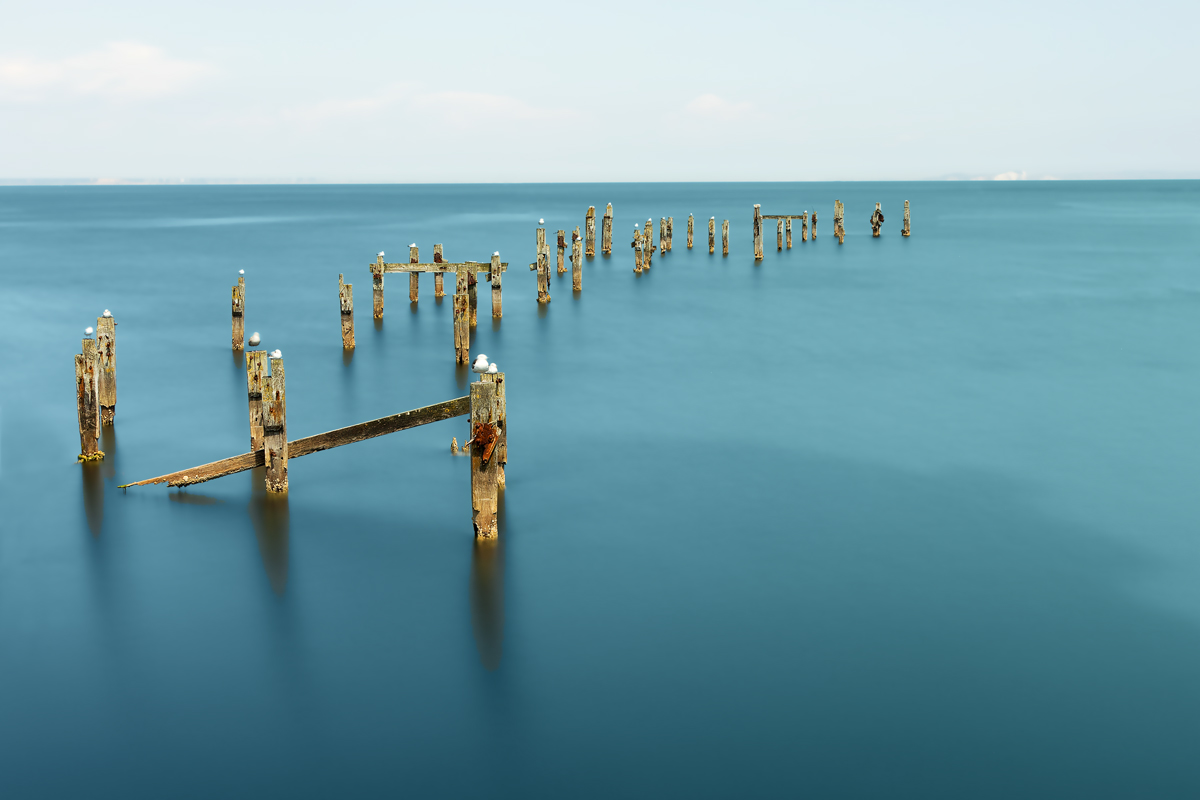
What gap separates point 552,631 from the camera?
36.5 ft

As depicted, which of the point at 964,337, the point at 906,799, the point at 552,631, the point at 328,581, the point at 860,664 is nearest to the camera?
the point at 906,799

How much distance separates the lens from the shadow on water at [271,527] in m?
12.3

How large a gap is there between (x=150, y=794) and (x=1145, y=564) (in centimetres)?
1085

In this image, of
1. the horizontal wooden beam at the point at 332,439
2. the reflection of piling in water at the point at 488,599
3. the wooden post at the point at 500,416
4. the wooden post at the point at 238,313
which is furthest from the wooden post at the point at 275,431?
the wooden post at the point at 238,313

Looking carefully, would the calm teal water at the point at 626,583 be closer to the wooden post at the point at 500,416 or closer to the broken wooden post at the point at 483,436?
the wooden post at the point at 500,416

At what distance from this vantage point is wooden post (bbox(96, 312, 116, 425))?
1697 centimetres

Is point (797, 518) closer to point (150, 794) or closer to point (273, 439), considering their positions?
point (273, 439)

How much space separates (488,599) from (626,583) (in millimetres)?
1542

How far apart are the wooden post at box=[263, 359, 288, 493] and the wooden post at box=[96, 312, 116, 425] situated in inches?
182

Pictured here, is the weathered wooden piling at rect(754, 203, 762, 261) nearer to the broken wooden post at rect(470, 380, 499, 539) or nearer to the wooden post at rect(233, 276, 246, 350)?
the wooden post at rect(233, 276, 246, 350)

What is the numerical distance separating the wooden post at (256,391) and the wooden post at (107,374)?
4043 millimetres

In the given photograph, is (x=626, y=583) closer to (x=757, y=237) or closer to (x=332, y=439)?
(x=332, y=439)

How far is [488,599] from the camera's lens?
11.8 metres

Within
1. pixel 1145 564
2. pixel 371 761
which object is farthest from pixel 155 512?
pixel 1145 564
